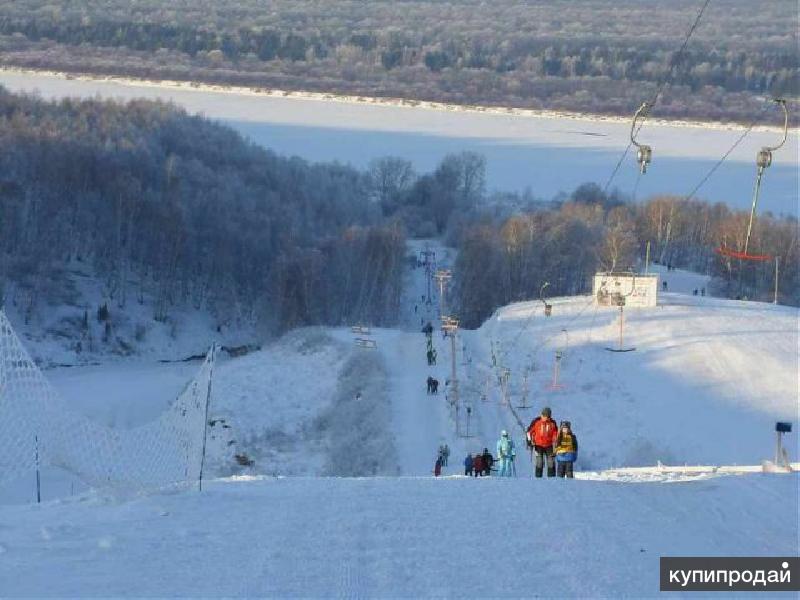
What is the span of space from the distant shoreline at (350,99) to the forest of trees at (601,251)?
34.8 metres

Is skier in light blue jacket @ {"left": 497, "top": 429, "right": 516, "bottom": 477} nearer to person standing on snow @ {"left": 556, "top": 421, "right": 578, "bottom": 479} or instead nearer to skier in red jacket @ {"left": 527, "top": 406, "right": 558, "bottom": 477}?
skier in red jacket @ {"left": 527, "top": 406, "right": 558, "bottom": 477}

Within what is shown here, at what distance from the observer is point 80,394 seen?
32.7 m

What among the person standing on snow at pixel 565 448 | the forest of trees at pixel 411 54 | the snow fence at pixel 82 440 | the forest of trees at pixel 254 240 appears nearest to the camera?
the person standing on snow at pixel 565 448

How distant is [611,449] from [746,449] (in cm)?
226

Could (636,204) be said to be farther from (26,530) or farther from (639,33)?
(639,33)

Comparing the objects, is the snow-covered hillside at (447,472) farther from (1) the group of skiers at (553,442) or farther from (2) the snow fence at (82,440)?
(2) the snow fence at (82,440)

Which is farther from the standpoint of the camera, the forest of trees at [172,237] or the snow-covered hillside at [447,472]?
the forest of trees at [172,237]

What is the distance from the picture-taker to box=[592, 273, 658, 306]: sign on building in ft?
109

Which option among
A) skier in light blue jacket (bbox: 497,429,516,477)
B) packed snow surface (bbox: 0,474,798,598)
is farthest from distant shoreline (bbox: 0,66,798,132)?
packed snow surface (bbox: 0,474,798,598)

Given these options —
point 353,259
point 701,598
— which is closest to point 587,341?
point 353,259

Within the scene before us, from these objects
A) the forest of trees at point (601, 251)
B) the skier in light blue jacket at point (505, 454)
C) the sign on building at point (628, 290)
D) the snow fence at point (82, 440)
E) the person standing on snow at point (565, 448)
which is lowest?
the forest of trees at point (601, 251)

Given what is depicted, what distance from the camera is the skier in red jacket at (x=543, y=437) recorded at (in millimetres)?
12289

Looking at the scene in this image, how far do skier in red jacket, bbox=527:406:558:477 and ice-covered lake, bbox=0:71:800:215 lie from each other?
47.8 metres

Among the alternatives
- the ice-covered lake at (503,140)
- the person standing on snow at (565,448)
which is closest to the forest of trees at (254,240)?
the ice-covered lake at (503,140)
